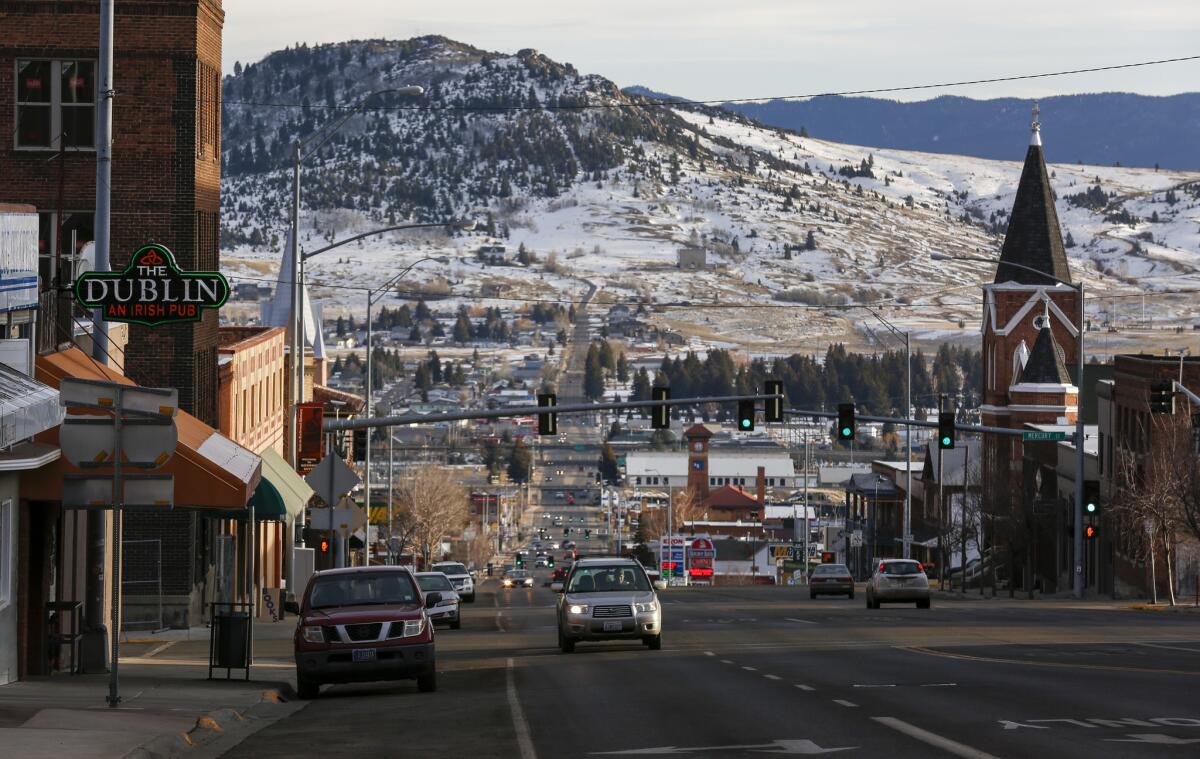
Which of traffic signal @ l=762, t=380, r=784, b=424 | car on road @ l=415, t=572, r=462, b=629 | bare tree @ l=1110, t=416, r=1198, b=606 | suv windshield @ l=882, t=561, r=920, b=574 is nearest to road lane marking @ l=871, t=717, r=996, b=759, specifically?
car on road @ l=415, t=572, r=462, b=629

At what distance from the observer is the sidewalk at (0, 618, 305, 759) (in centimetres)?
1780

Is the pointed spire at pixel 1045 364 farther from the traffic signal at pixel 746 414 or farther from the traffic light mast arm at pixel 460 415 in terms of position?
the traffic light mast arm at pixel 460 415

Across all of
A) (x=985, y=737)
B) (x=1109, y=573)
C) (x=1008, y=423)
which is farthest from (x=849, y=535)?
(x=985, y=737)

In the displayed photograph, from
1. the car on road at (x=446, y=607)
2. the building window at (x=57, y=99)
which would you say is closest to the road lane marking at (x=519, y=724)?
the car on road at (x=446, y=607)

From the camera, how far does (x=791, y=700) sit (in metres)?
22.2

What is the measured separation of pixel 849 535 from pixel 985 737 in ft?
408

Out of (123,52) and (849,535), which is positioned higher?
(123,52)

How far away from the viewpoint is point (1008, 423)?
371 feet

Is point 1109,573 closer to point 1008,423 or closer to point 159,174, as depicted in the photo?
point 1008,423

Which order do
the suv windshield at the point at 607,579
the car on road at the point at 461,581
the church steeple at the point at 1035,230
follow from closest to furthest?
the suv windshield at the point at 607,579 < the car on road at the point at 461,581 < the church steeple at the point at 1035,230

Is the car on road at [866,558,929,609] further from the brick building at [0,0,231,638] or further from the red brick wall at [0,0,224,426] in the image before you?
the red brick wall at [0,0,224,426]

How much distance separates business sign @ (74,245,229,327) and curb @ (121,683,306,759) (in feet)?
20.6

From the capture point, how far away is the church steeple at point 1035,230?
12325cm

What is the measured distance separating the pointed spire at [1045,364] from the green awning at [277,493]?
64.8 meters
